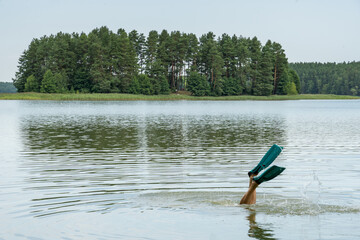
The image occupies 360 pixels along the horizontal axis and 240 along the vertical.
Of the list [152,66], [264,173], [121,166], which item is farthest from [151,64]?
[264,173]

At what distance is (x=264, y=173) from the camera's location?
997 centimetres

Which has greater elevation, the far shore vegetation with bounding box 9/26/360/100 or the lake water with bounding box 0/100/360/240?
the far shore vegetation with bounding box 9/26/360/100

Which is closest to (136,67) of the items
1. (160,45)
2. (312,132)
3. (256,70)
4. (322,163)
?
(160,45)

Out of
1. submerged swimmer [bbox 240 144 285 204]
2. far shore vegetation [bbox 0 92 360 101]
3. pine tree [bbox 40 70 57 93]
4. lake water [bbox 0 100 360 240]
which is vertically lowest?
lake water [bbox 0 100 360 240]

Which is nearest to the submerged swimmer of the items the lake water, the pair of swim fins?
the pair of swim fins

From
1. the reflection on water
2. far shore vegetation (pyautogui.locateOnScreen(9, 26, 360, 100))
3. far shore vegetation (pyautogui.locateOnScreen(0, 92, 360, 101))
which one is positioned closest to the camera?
the reflection on water

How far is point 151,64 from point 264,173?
118571mm

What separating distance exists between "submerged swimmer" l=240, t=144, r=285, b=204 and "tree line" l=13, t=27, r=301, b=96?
353 feet

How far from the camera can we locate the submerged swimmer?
992 centimetres

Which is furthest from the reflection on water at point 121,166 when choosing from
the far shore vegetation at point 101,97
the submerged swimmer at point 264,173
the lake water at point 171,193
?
the far shore vegetation at point 101,97

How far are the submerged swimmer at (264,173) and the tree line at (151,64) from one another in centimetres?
10770

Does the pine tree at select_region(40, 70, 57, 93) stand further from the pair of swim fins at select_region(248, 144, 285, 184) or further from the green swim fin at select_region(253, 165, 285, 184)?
the green swim fin at select_region(253, 165, 285, 184)

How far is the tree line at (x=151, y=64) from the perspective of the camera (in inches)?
4739

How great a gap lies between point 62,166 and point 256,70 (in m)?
118
